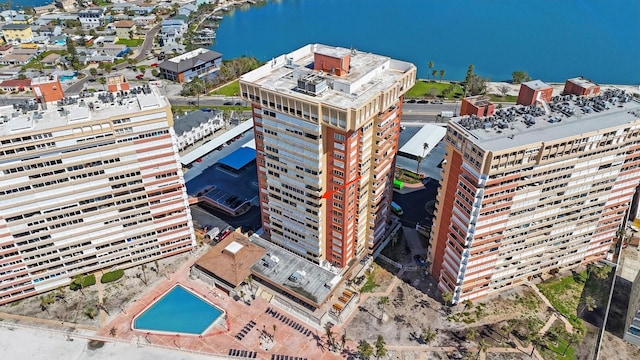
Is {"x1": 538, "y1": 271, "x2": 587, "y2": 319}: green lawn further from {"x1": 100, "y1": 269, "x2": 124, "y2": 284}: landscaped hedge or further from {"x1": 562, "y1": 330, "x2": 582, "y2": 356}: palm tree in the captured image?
{"x1": 100, "y1": 269, "x2": 124, "y2": 284}: landscaped hedge

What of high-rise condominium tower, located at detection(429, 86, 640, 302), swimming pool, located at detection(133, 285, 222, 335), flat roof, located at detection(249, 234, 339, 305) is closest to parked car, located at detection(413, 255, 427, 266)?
high-rise condominium tower, located at detection(429, 86, 640, 302)

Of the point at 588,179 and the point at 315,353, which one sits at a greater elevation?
the point at 588,179

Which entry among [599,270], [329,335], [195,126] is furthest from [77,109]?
[599,270]

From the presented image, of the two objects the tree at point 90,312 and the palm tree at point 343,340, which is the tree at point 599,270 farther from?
the tree at point 90,312

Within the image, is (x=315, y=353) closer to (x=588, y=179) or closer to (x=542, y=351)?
(x=542, y=351)

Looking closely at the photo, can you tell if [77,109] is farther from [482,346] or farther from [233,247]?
[482,346]

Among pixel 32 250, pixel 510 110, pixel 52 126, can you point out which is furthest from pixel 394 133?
pixel 32 250
